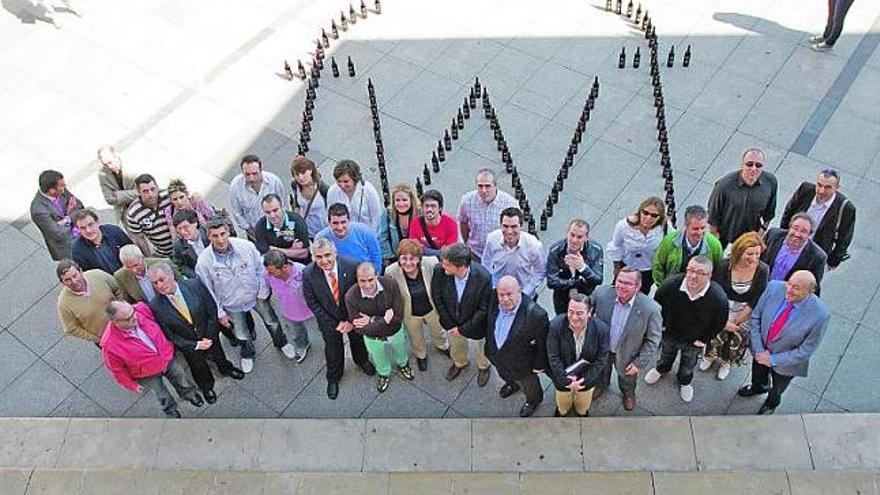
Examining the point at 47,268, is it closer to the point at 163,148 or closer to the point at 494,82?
the point at 163,148

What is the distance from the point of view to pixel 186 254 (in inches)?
312

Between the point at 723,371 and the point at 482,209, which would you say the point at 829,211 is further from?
the point at 482,209

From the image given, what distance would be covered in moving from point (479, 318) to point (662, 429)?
2.11 meters

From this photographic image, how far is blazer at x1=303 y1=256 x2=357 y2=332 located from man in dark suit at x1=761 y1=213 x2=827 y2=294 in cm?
391

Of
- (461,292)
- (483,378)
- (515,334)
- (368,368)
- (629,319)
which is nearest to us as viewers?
(629,319)

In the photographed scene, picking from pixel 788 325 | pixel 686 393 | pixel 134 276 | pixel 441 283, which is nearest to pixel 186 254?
pixel 134 276

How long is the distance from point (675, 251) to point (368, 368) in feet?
11.3

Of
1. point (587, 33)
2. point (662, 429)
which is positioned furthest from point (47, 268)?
point (587, 33)

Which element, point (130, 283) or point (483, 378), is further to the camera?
point (483, 378)

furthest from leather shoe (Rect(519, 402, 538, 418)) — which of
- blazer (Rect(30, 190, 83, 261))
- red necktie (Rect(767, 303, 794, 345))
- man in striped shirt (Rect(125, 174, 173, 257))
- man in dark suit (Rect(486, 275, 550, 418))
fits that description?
blazer (Rect(30, 190, 83, 261))

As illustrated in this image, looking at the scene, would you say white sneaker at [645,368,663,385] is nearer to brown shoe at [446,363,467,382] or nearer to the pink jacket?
brown shoe at [446,363,467,382]

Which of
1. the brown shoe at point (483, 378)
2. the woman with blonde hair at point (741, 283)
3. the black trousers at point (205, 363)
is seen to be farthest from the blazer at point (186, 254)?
the woman with blonde hair at point (741, 283)

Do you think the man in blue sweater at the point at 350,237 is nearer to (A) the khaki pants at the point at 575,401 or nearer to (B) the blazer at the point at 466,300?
(B) the blazer at the point at 466,300

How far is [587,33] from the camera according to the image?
12844mm
